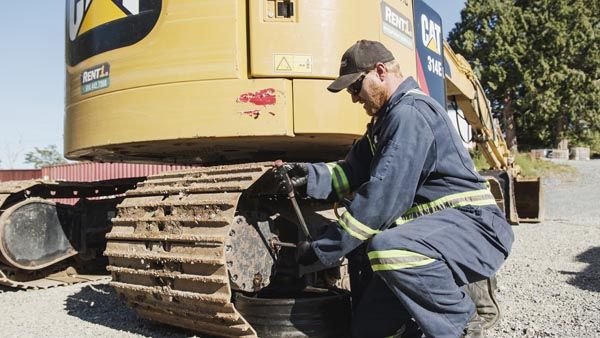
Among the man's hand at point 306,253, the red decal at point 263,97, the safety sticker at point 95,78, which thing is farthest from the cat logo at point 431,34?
the man's hand at point 306,253

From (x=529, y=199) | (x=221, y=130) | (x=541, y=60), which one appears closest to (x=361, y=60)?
(x=221, y=130)

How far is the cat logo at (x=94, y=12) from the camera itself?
3.96 metres

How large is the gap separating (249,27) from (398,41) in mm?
1141

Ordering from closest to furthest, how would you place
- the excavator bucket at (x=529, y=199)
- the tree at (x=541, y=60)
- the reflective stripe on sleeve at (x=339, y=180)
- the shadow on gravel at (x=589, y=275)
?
the reflective stripe on sleeve at (x=339, y=180) < the shadow on gravel at (x=589, y=275) < the excavator bucket at (x=529, y=199) < the tree at (x=541, y=60)

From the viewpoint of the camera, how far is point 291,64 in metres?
3.67

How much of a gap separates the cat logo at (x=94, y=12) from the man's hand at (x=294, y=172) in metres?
1.58

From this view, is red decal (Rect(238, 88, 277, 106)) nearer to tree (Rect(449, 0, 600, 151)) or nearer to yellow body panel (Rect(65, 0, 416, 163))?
yellow body panel (Rect(65, 0, 416, 163))

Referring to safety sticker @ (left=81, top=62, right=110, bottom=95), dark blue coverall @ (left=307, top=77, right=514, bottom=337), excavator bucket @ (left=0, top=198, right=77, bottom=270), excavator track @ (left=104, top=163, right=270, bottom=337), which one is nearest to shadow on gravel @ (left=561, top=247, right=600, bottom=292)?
dark blue coverall @ (left=307, top=77, right=514, bottom=337)

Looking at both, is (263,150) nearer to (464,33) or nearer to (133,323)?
(133,323)

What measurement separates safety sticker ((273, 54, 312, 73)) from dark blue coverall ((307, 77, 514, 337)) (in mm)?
863

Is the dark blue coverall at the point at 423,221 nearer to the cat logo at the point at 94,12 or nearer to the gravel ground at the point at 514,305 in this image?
the gravel ground at the point at 514,305

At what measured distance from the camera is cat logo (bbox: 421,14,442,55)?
195 inches

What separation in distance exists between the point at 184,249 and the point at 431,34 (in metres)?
3.05

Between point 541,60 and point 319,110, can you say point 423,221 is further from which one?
point 541,60
